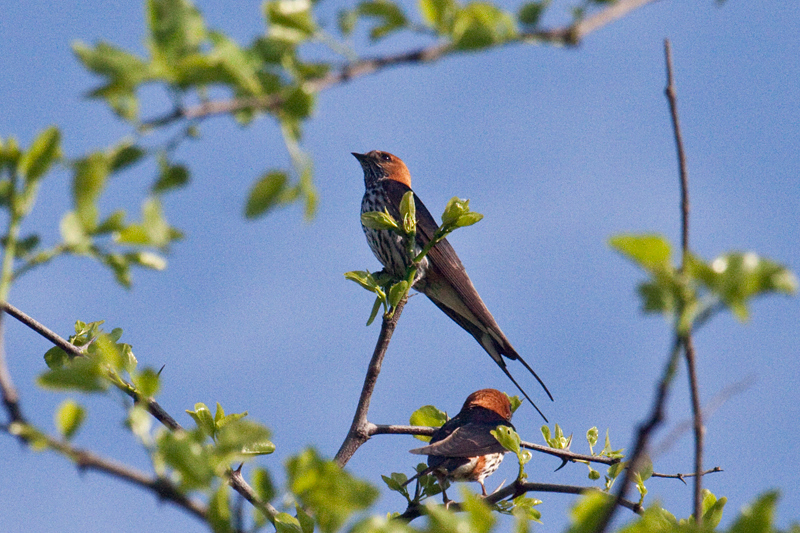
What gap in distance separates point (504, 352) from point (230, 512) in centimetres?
611

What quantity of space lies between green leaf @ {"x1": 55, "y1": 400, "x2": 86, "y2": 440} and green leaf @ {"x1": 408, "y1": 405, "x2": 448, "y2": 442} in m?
3.60

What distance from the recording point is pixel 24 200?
1643 mm

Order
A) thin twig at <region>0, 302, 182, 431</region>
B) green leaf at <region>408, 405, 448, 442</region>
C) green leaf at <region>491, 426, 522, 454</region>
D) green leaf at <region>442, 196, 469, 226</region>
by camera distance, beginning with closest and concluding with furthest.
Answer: thin twig at <region>0, 302, 182, 431</region> < green leaf at <region>491, 426, 522, 454</region> < green leaf at <region>442, 196, 469, 226</region> < green leaf at <region>408, 405, 448, 442</region>

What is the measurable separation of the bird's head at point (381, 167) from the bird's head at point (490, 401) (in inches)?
124

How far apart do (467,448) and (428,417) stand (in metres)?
1.24

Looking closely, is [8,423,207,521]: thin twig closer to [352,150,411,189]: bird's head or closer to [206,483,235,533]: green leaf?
[206,483,235,533]: green leaf

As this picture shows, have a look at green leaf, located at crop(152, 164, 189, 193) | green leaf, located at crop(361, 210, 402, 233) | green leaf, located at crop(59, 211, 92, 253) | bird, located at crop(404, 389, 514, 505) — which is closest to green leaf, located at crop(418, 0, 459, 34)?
green leaf, located at crop(152, 164, 189, 193)

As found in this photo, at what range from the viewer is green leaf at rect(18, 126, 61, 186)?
1.58m

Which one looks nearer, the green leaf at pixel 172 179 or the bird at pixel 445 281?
the green leaf at pixel 172 179

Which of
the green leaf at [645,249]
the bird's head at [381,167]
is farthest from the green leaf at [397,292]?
the bird's head at [381,167]

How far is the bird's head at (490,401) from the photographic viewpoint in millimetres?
8090

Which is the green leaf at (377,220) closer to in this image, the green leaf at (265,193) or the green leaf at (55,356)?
the green leaf at (55,356)

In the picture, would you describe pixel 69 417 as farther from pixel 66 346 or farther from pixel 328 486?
pixel 66 346

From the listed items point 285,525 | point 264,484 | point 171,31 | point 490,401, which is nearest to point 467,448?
point 490,401
